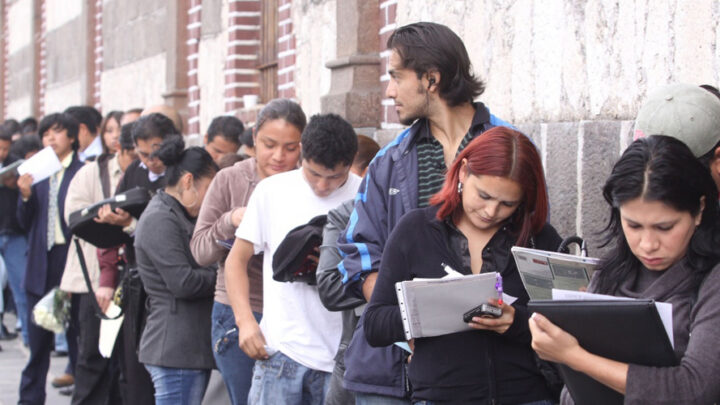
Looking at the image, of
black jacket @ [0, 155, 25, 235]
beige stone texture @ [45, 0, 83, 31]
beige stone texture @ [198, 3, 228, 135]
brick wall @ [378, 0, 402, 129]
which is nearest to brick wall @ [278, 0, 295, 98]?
beige stone texture @ [198, 3, 228, 135]

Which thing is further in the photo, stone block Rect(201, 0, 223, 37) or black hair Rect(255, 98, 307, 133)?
stone block Rect(201, 0, 223, 37)

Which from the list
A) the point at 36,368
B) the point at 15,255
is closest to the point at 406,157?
the point at 36,368

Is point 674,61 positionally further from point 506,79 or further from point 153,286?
point 153,286

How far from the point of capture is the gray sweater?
2.71 m

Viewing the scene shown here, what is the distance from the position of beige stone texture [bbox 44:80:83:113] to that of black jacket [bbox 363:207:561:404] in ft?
49.2

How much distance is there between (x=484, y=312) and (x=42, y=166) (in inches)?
234

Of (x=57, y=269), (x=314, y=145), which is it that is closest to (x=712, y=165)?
(x=314, y=145)

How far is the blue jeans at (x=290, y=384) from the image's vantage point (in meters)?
4.64

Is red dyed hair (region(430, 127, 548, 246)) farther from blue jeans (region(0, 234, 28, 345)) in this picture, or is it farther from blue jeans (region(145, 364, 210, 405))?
blue jeans (region(0, 234, 28, 345))

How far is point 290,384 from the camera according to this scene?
4645 millimetres

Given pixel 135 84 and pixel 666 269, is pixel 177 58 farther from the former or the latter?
pixel 666 269

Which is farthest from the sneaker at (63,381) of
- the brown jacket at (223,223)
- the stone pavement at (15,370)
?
the brown jacket at (223,223)

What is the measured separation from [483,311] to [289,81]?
651 centimetres

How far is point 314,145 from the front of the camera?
472cm
